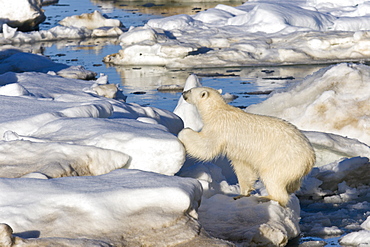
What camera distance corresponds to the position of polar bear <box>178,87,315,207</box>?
462 centimetres

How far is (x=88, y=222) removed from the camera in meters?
3.22

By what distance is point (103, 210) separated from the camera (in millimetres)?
3287

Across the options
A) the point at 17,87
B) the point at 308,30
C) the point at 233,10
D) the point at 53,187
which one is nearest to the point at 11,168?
the point at 53,187

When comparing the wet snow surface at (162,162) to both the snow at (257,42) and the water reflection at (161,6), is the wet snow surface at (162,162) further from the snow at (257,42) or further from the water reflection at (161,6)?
the water reflection at (161,6)

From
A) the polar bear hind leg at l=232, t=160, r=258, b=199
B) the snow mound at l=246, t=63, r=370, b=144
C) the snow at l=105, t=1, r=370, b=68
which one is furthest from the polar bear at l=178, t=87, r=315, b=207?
the snow at l=105, t=1, r=370, b=68

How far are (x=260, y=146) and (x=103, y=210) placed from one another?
6.11 feet

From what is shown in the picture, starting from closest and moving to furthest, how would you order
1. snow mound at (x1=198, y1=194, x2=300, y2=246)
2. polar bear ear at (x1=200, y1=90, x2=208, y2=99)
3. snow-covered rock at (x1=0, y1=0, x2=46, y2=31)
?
snow mound at (x1=198, y1=194, x2=300, y2=246), polar bear ear at (x1=200, y1=90, x2=208, y2=99), snow-covered rock at (x1=0, y1=0, x2=46, y2=31)

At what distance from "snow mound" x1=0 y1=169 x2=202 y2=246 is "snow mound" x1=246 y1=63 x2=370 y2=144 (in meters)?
5.12

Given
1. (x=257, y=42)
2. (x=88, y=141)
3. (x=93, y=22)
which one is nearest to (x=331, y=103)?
(x=88, y=141)

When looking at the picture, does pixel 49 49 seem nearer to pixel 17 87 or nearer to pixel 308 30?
pixel 308 30

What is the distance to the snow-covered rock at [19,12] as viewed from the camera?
24.8 meters

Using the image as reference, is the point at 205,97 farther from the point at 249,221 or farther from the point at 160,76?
the point at 160,76

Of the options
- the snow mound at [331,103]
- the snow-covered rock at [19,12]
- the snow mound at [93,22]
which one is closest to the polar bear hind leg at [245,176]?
the snow mound at [331,103]

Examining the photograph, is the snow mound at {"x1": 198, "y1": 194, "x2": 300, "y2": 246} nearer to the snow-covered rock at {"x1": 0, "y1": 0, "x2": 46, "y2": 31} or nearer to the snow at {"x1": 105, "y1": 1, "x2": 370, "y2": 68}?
the snow at {"x1": 105, "y1": 1, "x2": 370, "y2": 68}
